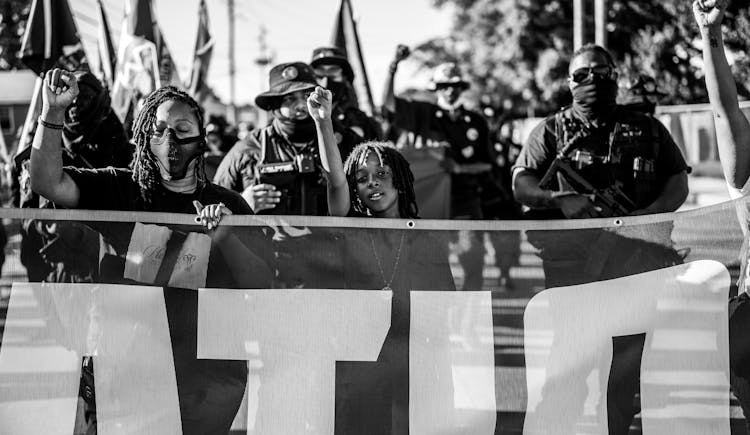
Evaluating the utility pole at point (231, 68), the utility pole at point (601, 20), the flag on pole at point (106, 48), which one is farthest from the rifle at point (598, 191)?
the utility pole at point (231, 68)

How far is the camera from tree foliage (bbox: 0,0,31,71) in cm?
2212

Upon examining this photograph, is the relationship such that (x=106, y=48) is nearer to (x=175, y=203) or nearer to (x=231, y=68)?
(x=175, y=203)

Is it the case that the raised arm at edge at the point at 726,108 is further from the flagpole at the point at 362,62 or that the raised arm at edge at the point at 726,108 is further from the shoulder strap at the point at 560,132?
the flagpole at the point at 362,62

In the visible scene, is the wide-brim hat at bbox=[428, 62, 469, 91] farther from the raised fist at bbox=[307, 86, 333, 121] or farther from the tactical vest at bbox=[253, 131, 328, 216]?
the raised fist at bbox=[307, 86, 333, 121]

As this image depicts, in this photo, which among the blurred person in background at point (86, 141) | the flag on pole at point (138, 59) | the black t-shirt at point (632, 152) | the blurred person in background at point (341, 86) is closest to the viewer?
the black t-shirt at point (632, 152)

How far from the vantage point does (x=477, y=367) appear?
317 cm

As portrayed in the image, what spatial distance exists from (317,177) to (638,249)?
6.10 ft

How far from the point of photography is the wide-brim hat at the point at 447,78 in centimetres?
807

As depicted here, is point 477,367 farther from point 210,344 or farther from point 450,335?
point 210,344

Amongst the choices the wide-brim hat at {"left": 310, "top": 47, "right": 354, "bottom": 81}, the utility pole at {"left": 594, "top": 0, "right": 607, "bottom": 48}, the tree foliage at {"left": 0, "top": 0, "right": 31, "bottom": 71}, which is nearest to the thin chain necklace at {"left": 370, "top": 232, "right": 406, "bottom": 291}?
the wide-brim hat at {"left": 310, "top": 47, "right": 354, "bottom": 81}

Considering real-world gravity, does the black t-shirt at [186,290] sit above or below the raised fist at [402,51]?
below

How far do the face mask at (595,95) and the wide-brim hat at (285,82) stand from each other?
136cm

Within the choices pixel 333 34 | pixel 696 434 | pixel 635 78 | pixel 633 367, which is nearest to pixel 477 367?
pixel 633 367

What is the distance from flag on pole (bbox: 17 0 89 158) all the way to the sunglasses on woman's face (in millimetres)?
4087
